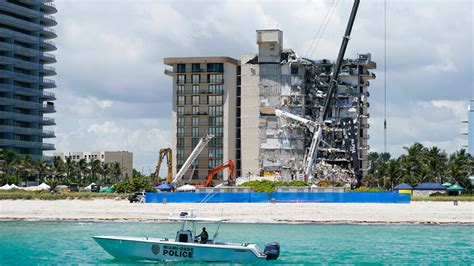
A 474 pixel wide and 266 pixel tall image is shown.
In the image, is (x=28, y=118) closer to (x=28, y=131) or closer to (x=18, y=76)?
(x=28, y=131)

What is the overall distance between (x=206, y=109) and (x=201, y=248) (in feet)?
400

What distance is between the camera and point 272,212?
286 ft

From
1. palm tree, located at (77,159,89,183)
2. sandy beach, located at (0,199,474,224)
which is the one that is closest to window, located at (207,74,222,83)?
palm tree, located at (77,159,89,183)

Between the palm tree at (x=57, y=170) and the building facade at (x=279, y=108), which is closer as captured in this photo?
the building facade at (x=279, y=108)

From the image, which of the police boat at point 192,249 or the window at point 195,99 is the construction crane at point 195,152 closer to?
the window at point 195,99

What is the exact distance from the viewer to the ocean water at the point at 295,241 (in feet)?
184

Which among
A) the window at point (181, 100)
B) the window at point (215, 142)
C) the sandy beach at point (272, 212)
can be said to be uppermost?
the window at point (181, 100)

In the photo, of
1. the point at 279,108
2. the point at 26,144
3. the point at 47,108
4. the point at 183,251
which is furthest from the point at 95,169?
the point at 183,251

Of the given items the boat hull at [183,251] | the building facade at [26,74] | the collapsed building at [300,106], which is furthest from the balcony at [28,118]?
the boat hull at [183,251]

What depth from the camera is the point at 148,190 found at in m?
118

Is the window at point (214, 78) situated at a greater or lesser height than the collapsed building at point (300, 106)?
greater

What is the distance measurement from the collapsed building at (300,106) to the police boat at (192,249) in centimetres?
10223

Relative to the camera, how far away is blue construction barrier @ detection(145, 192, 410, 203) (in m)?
95.4

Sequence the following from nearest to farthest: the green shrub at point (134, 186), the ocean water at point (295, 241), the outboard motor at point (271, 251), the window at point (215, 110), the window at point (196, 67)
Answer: the outboard motor at point (271, 251) < the ocean water at point (295, 241) < the green shrub at point (134, 186) < the window at point (196, 67) < the window at point (215, 110)
